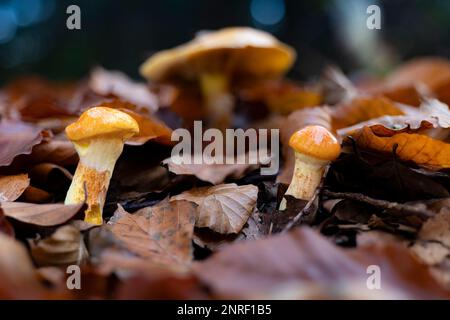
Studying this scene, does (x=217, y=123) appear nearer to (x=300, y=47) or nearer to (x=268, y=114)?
(x=268, y=114)

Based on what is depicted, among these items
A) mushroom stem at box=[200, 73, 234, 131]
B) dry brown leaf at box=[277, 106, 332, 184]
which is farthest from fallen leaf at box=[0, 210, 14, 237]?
mushroom stem at box=[200, 73, 234, 131]

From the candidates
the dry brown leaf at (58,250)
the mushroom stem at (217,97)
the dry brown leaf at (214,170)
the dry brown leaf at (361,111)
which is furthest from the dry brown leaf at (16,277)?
the mushroom stem at (217,97)

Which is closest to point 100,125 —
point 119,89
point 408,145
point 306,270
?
point 306,270

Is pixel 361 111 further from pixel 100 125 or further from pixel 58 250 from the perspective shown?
pixel 58 250

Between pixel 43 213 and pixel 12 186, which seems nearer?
pixel 43 213

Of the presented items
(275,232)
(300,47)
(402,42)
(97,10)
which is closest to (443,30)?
(402,42)

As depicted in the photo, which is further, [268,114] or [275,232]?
[268,114]

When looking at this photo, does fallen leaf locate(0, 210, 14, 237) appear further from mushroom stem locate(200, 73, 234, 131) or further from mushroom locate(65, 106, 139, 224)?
mushroom stem locate(200, 73, 234, 131)

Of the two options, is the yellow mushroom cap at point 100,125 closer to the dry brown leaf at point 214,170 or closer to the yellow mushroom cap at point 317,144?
the dry brown leaf at point 214,170
